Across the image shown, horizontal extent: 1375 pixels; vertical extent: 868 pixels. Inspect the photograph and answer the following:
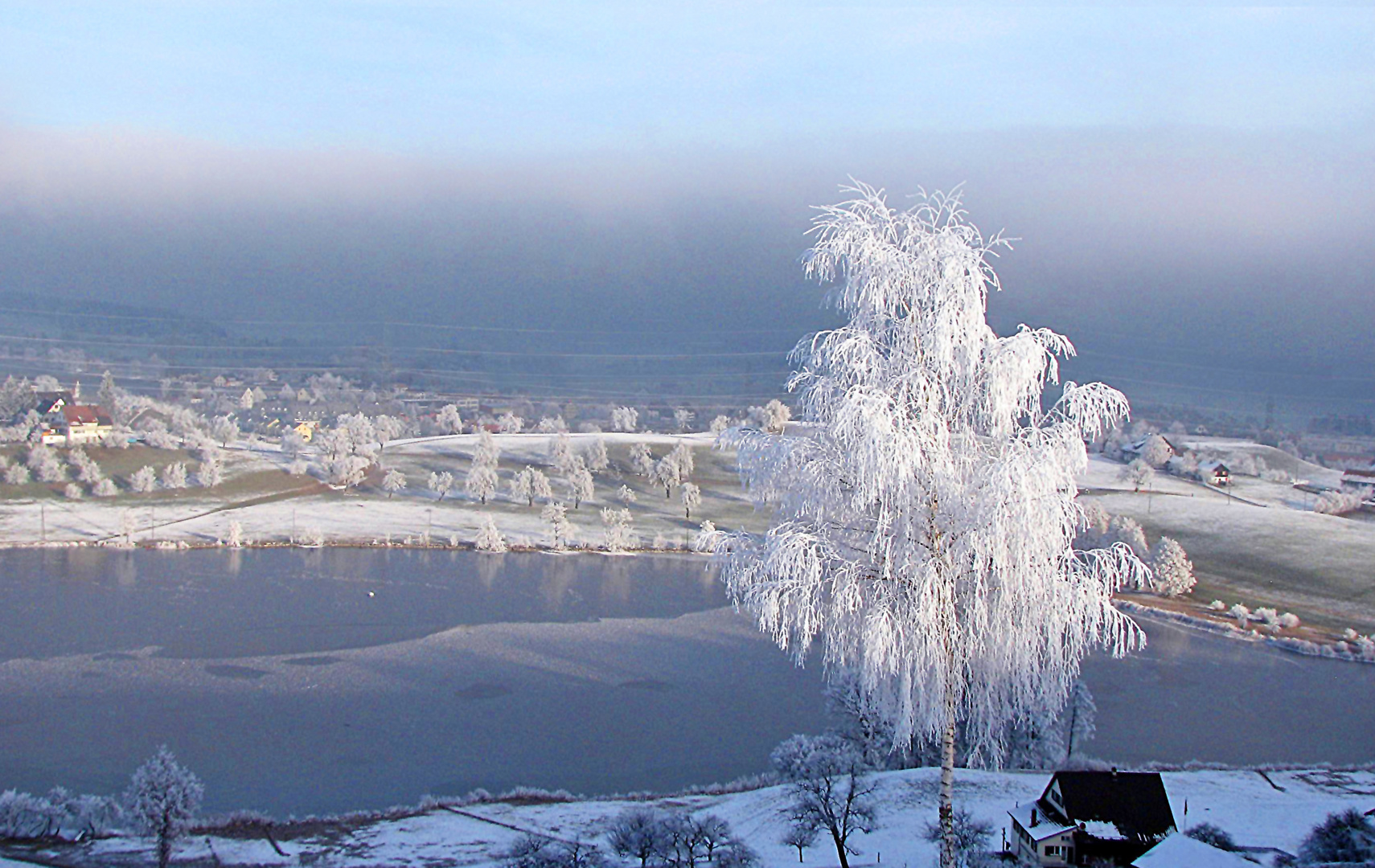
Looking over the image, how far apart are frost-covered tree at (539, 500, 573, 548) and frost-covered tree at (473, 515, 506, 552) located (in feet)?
6.39

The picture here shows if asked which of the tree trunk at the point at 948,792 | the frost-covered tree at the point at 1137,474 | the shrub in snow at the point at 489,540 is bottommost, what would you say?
the shrub in snow at the point at 489,540

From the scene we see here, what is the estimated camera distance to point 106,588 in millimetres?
27453

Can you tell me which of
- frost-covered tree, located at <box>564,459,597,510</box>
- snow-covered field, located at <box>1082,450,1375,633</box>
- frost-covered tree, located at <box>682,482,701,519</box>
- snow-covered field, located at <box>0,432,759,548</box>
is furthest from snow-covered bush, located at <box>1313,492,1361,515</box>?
frost-covered tree, located at <box>564,459,597,510</box>

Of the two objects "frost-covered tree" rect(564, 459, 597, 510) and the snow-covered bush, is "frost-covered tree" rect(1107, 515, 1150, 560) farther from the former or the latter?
"frost-covered tree" rect(564, 459, 597, 510)

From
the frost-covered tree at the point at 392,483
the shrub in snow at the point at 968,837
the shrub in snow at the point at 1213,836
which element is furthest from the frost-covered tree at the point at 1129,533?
the frost-covered tree at the point at 392,483

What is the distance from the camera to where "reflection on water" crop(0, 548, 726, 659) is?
2284cm

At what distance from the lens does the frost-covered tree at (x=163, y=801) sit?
10.6m

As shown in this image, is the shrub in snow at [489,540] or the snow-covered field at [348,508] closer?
the shrub in snow at [489,540]

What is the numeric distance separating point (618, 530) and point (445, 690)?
18.2 metres

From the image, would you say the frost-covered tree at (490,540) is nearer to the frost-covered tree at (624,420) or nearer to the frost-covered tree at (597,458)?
the frost-covered tree at (597,458)

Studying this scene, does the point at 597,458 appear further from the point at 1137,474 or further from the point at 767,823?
the point at 767,823

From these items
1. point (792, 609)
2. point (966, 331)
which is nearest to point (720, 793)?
point (792, 609)

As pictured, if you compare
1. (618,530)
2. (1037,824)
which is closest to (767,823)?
(1037,824)

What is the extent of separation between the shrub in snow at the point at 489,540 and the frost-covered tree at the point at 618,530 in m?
3.90
